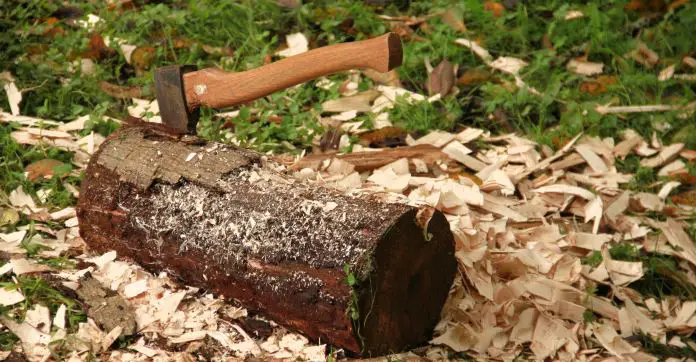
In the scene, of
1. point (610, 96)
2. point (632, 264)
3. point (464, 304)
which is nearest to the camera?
point (464, 304)

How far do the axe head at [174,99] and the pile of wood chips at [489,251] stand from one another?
18.5 inches

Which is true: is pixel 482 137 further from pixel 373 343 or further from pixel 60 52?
pixel 60 52

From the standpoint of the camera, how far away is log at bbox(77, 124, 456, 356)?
2668 mm

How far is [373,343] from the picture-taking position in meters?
2.73

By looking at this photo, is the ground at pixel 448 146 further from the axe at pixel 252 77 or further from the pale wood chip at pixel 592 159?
the axe at pixel 252 77

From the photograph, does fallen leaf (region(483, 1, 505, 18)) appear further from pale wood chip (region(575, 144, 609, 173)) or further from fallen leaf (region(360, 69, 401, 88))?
pale wood chip (region(575, 144, 609, 173))

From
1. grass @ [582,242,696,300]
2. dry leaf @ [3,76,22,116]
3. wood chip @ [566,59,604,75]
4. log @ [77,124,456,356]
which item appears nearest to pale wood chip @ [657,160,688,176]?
grass @ [582,242,696,300]

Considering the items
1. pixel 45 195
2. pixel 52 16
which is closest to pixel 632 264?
pixel 45 195

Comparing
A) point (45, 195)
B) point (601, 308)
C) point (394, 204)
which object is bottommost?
point (601, 308)

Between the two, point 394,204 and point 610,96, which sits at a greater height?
point 394,204

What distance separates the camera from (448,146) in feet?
13.9

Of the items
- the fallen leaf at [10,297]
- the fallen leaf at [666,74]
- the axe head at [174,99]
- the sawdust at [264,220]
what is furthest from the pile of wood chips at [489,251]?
the fallen leaf at [666,74]

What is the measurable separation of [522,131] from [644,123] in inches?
A: 27.0

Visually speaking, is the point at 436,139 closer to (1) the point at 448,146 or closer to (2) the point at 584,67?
(1) the point at 448,146
